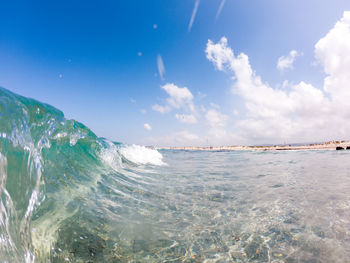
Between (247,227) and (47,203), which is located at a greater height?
(47,203)

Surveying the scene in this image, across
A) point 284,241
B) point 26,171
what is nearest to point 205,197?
point 284,241

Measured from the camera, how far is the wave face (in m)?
1.96

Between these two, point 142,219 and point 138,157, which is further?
point 138,157

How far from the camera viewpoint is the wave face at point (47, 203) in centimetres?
196

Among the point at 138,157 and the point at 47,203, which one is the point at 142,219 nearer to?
the point at 47,203

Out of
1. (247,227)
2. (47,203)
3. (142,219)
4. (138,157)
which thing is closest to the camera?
(247,227)

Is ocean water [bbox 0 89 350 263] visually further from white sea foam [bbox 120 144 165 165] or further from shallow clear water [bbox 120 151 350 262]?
white sea foam [bbox 120 144 165 165]

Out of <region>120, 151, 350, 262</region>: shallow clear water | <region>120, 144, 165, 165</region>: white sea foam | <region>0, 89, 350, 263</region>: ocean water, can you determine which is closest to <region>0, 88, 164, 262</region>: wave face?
<region>0, 89, 350, 263</region>: ocean water

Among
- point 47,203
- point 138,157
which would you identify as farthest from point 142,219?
point 138,157

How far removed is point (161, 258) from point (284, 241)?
1.68 meters

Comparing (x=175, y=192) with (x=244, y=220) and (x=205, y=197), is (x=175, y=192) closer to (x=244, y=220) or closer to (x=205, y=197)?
(x=205, y=197)

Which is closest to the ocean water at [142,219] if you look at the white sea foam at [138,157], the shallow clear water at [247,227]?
the shallow clear water at [247,227]

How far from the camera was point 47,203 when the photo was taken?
2877 millimetres

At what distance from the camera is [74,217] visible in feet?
9.20
